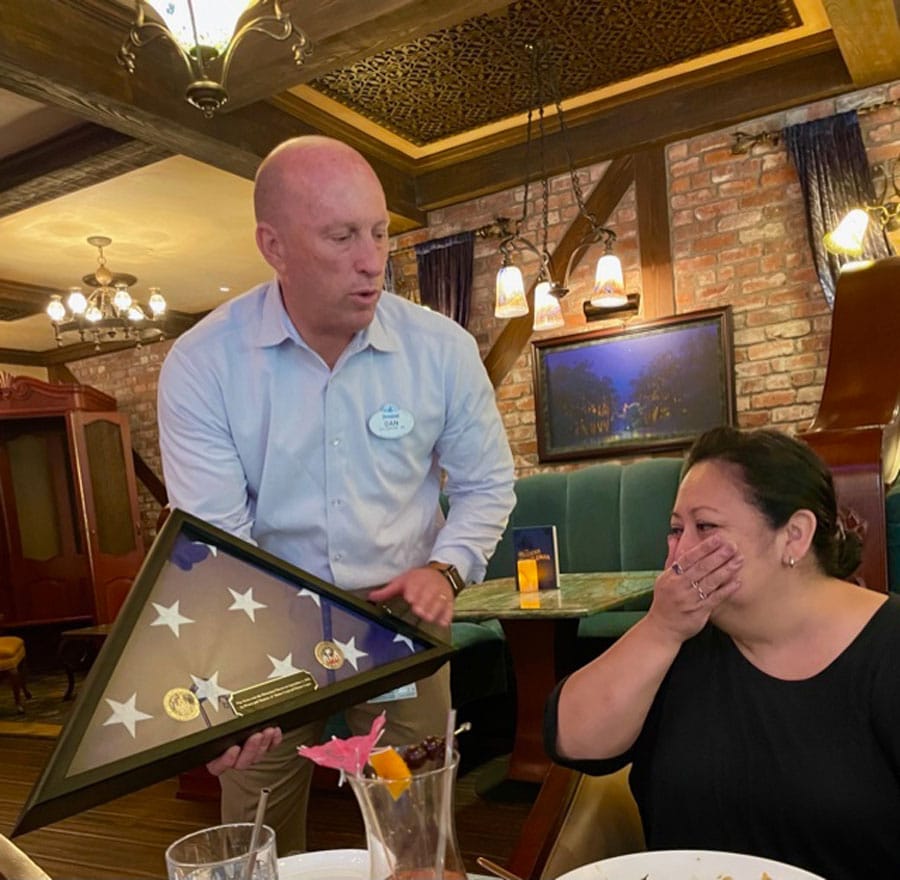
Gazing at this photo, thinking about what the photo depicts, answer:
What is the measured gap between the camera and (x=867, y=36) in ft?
12.5

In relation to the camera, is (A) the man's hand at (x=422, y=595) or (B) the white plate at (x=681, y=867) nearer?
(B) the white plate at (x=681, y=867)

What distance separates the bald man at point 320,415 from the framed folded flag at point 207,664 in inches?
15.2

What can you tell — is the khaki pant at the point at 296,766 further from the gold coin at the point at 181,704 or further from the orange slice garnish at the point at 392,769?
the orange slice garnish at the point at 392,769

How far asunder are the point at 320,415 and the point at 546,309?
3.04 meters

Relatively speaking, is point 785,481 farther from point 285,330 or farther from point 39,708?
point 39,708

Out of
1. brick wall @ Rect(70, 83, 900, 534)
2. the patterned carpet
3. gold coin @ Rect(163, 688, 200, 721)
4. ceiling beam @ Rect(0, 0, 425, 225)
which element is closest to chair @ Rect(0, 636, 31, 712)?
the patterned carpet

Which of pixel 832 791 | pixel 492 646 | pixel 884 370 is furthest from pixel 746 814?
pixel 492 646

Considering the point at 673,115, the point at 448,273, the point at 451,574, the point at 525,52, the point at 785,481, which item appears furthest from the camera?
the point at 448,273

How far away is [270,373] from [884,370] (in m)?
1.67

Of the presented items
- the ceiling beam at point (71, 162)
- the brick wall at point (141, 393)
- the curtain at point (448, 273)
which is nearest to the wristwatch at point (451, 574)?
the ceiling beam at point (71, 162)

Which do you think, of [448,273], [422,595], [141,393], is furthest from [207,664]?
[141,393]

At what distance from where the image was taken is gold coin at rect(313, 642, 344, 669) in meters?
0.92

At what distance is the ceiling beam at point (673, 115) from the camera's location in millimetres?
4359

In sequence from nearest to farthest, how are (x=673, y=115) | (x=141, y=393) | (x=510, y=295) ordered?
(x=510, y=295) → (x=673, y=115) → (x=141, y=393)
